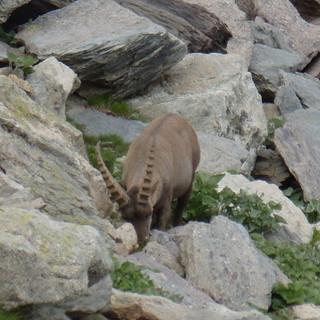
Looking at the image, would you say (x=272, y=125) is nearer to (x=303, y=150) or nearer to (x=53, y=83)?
(x=303, y=150)

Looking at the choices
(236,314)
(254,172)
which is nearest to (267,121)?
(254,172)

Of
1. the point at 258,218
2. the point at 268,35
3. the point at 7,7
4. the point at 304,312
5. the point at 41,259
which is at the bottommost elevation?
the point at 268,35

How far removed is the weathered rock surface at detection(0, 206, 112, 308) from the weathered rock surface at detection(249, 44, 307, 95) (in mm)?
15618

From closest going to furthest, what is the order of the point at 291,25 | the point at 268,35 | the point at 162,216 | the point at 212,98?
1. the point at 162,216
2. the point at 212,98
3. the point at 268,35
4. the point at 291,25

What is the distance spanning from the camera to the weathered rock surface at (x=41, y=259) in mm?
7328

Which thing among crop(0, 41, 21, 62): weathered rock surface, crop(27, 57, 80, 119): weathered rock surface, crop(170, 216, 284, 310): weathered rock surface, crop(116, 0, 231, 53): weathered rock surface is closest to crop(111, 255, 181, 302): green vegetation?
crop(170, 216, 284, 310): weathered rock surface

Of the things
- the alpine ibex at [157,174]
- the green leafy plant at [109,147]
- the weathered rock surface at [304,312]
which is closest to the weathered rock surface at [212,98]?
the green leafy plant at [109,147]

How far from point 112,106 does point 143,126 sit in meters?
0.79

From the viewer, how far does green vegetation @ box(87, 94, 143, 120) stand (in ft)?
59.6

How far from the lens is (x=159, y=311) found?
28.4 ft

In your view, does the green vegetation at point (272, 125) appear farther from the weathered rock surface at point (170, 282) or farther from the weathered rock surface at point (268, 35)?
the weathered rock surface at point (170, 282)

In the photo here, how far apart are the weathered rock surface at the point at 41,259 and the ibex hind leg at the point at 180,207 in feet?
23.7

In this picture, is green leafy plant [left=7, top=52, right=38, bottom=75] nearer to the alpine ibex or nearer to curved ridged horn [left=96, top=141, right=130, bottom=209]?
the alpine ibex

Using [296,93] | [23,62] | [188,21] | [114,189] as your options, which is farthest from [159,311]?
[296,93]
